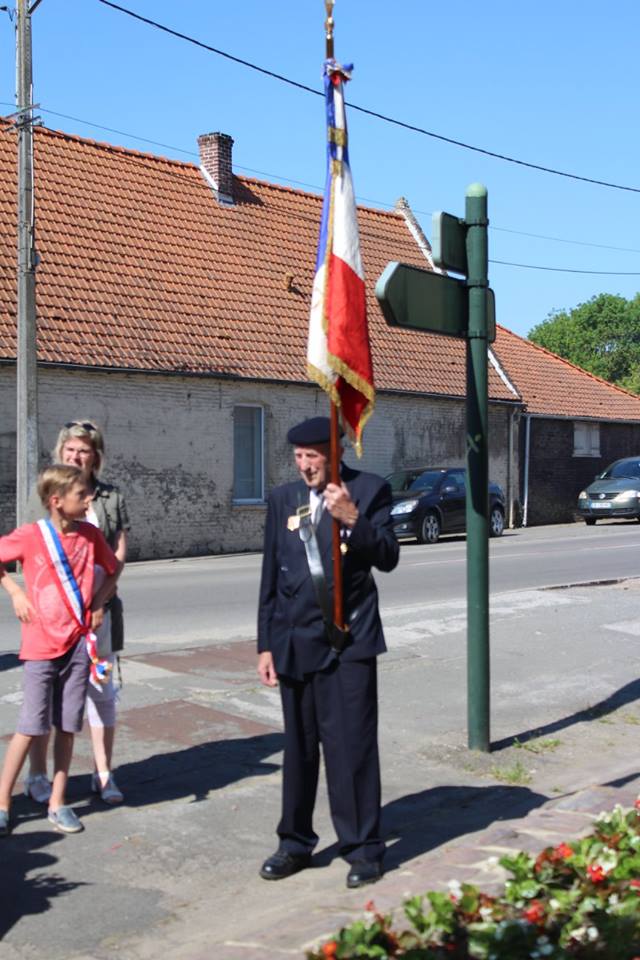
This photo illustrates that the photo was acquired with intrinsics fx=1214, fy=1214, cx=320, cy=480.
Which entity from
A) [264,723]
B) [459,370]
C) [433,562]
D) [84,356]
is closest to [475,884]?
[264,723]

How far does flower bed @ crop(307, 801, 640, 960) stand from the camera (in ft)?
11.5

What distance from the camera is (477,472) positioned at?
664 centimetres

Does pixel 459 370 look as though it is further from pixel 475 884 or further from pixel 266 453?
pixel 475 884

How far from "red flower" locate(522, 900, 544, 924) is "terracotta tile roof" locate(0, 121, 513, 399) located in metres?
17.3

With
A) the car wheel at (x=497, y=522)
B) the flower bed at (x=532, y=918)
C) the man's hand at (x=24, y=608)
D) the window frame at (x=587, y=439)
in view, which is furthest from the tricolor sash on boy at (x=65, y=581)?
the window frame at (x=587, y=439)

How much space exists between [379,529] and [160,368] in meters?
17.6

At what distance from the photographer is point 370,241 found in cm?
3153

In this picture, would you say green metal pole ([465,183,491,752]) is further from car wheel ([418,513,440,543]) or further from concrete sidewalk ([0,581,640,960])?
car wheel ([418,513,440,543])

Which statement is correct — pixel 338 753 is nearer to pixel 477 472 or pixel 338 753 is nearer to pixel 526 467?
pixel 477 472

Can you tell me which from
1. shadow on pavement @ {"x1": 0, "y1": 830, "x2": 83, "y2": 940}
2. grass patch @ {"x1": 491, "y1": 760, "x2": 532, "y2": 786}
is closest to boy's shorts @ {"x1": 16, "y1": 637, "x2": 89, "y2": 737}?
shadow on pavement @ {"x1": 0, "y1": 830, "x2": 83, "y2": 940}

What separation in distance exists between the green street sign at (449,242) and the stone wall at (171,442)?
14.4 m

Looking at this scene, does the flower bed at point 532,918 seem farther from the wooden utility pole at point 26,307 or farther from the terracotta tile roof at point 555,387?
the terracotta tile roof at point 555,387

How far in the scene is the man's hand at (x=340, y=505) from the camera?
4.52 metres

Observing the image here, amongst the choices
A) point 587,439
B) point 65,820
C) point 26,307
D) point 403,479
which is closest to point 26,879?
point 65,820
